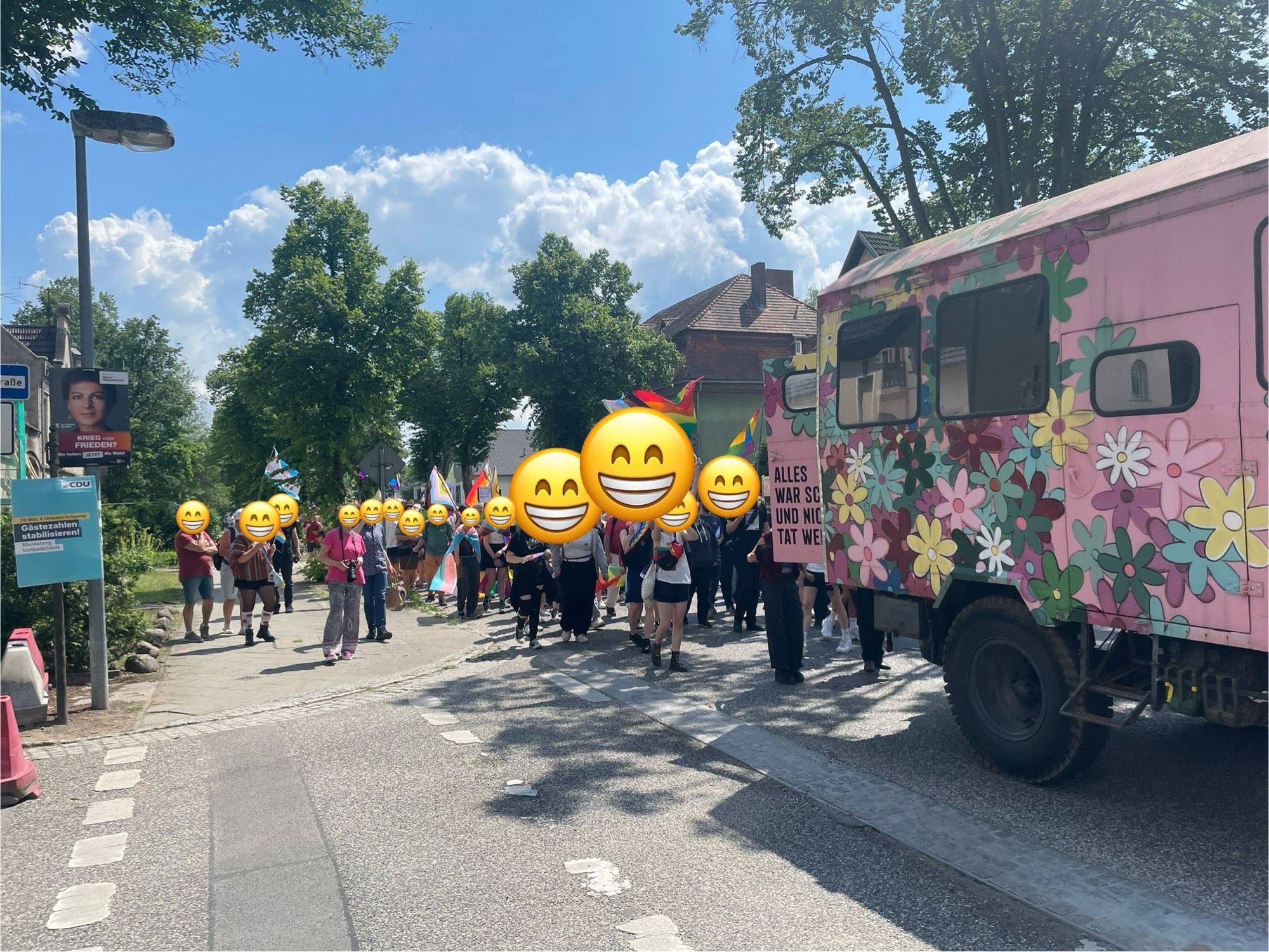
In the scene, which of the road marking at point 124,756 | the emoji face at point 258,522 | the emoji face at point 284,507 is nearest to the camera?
the road marking at point 124,756

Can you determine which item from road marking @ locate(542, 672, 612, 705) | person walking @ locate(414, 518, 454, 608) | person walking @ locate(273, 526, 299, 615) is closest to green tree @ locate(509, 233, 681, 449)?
person walking @ locate(414, 518, 454, 608)

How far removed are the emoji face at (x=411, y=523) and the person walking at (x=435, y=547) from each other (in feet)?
0.62

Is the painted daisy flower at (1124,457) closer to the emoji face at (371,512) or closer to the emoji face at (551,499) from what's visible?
the emoji face at (551,499)

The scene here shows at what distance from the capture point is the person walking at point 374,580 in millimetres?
12656

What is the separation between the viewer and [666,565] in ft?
31.7

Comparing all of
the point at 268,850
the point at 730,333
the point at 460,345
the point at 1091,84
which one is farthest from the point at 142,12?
the point at 460,345

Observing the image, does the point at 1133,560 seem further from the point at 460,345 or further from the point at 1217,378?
the point at 460,345

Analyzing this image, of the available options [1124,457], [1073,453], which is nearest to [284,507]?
[1073,453]

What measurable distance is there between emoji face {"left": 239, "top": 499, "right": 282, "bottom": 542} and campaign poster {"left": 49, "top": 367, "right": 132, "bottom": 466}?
2.84 metres

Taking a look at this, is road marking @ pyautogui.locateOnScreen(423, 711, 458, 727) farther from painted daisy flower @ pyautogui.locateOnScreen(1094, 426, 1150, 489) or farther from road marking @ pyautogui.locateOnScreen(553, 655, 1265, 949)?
painted daisy flower @ pyautogui.locateOnScreen(1094, 426, 1150, 489)

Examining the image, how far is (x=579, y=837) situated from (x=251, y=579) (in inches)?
359

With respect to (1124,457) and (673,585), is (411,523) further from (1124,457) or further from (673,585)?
(1124,457)

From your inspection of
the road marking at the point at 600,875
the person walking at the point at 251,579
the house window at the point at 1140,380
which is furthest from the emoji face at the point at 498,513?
the house window at the point at 1140,380

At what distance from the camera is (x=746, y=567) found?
12.4m
